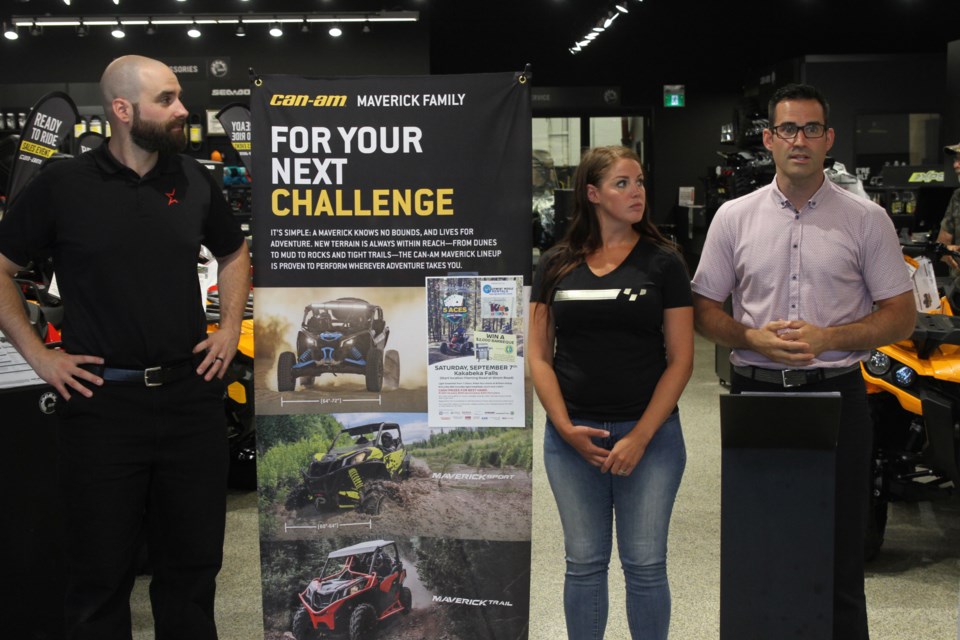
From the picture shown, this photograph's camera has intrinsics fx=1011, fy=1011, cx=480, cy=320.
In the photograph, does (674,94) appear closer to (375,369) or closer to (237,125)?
(237,125)

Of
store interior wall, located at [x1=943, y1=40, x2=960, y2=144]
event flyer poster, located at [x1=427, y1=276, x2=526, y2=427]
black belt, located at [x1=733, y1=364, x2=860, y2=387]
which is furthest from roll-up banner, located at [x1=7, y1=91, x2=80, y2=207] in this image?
store interior wall, located at [x1=943, y1=40, x2=960, y2=144]

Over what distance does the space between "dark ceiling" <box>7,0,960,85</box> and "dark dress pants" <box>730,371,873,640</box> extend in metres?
12.8

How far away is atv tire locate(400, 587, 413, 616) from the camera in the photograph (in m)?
2.90

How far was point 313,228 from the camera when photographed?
9.26ft

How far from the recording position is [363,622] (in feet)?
9.49

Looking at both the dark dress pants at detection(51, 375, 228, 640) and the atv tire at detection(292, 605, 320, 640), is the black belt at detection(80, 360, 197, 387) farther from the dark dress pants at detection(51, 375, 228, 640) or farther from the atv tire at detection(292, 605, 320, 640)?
the atv tire at detection(292, 605, 320, 640)

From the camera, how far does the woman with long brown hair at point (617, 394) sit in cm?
252

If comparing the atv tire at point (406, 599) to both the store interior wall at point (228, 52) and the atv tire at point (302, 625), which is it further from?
the store interior wall at point (228, 52)

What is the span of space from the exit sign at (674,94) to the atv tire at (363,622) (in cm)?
1508

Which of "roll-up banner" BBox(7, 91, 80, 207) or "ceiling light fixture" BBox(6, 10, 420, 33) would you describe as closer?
"roll-up banner" BBox(7, 91, 80, 207)

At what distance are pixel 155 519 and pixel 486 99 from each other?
1.45 m

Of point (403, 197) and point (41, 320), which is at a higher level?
point (403, 197)

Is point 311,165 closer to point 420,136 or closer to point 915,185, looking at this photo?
point 420,136

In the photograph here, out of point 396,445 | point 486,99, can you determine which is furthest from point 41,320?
point 486,99
